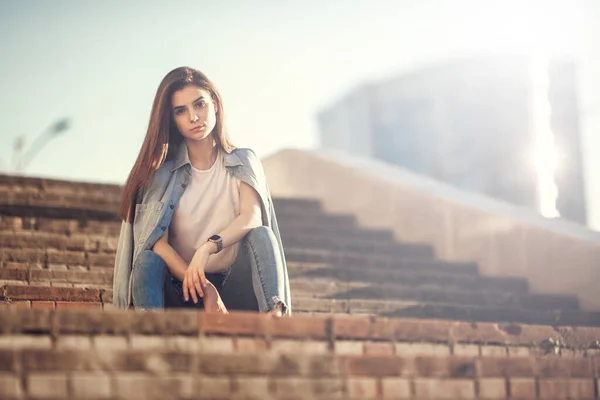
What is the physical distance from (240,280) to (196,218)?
0.35 m

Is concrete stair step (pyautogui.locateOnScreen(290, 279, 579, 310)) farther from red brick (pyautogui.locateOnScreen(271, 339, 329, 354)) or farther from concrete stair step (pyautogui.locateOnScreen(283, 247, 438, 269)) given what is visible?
red brick (pyautogui.locateOnScreen(271, 339, 329, 354))

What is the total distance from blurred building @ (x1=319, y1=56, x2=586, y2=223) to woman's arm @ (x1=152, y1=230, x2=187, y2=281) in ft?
101

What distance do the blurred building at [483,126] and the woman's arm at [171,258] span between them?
30716 millimetres

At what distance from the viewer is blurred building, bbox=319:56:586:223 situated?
34750mm

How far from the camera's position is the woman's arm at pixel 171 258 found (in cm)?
457

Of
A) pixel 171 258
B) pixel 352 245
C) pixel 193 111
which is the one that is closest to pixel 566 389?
pixel 171 258

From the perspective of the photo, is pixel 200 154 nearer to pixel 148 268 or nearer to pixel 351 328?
pixel 148 268

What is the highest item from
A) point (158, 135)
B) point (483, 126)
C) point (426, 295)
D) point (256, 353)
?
point (483, 126)

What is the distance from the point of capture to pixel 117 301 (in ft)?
15.3

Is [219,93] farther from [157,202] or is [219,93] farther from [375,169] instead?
[375,169]

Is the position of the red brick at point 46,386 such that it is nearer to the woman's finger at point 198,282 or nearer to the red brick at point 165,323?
the red brick at point 165,323

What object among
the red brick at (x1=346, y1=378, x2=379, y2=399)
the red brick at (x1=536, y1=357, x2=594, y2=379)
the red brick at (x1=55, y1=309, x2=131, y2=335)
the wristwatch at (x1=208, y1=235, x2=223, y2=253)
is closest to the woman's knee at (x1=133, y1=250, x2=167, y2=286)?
the wristwatch at (x1=208, y1=235, x2=223, y2=253)

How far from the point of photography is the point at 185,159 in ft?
15.9

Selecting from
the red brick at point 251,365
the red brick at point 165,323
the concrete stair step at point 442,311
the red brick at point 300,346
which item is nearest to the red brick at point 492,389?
the red brick at point 300,346
